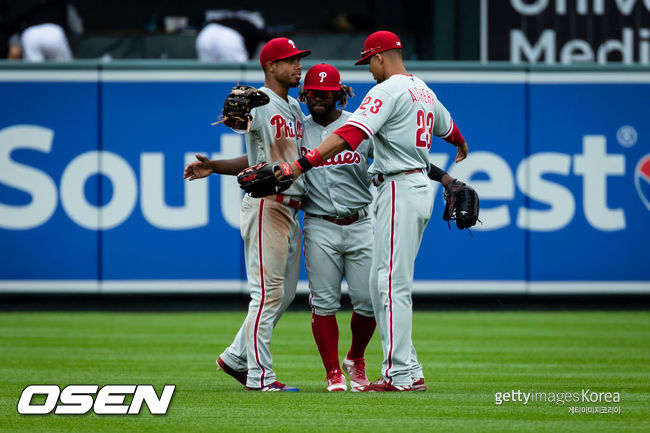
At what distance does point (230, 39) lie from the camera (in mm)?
14578

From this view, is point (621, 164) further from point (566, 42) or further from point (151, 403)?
point (151, 403)

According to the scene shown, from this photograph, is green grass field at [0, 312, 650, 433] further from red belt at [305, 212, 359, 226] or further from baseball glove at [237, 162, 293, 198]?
baseball glove at [237, 162, 293, 198]

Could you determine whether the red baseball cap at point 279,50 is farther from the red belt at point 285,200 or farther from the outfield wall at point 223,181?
the outfield wall at point 223,181

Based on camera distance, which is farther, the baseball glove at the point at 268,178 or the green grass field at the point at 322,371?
the baseball glove at the point at 268,178

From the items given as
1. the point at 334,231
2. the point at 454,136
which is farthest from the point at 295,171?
the point at 454,136

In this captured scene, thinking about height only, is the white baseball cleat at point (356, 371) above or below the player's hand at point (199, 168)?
below

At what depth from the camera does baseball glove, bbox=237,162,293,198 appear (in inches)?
247

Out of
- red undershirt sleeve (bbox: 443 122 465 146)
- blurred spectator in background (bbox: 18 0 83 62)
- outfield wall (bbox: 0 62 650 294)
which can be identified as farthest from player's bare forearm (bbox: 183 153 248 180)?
blurred spectator in background (bbox: 18 0 83 62)

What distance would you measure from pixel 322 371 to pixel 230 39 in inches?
293

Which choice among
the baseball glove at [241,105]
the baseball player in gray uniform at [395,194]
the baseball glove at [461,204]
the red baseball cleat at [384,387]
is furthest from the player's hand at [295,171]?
the red baseball cleat at [384,387]

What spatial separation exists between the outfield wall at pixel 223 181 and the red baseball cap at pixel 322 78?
20.4 feet

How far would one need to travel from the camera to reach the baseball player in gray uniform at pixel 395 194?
21.2 feet

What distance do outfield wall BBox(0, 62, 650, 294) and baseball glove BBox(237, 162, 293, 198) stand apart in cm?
692

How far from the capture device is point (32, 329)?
11.2 meters
